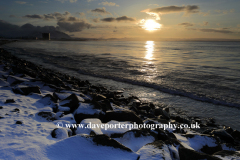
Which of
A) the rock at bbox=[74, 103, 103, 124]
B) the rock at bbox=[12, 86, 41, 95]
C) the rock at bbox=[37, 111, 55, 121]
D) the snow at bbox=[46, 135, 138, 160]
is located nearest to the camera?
the snow at bbox=[46, 135, 138, 160]

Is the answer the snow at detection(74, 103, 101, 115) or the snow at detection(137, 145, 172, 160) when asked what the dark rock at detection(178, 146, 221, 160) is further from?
the snow at detection(74, 103, 101, 115)

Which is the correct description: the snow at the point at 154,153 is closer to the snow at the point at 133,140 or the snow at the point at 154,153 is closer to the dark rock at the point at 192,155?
the dark rock at the point at 192,155

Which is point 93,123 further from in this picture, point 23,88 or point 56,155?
point 23,88

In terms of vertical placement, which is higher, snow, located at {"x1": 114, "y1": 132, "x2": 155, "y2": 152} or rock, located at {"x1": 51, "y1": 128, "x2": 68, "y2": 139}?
rock, located at {"x1": 51, "y1": 128, "x2": 68, "y2": 139}

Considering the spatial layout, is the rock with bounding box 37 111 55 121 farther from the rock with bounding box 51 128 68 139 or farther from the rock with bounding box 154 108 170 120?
the rock with bounding box 154 108 170 120

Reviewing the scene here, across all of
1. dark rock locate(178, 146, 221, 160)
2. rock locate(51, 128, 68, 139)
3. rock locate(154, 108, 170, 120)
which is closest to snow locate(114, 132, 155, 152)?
dark rock locate(178, 146, 221, 160)

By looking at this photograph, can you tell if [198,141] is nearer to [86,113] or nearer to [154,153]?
[154,153]

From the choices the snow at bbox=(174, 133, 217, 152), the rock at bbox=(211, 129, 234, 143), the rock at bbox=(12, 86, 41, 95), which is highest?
the rock at bbox=(12, 86, 41, 95)

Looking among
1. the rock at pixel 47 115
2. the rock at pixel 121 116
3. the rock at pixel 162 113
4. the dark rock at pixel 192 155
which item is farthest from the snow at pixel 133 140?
the rock at pixel 162 113

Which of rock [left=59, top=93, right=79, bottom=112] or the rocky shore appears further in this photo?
rock [left=59, top=93, right=79, bottom=112]

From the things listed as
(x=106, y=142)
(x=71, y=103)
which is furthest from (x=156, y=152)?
(x=71, y=103)

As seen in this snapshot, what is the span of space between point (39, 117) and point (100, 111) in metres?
1.53

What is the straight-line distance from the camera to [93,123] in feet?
10.9

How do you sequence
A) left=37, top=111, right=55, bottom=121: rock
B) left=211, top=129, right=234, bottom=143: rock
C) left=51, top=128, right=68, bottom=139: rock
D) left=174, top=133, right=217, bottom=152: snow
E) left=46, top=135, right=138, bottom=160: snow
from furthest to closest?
1. left=211, top=129, right=234, bottom=143: rock
2. left=37, top=111, right=55, bottom=121: rock
3. left=174, top=133, right=217, bottom=152: snow
4. left=51, top=128, right=68, bottom=139: rock
5. left=46, top=135, right=138, bottom=160: snow
